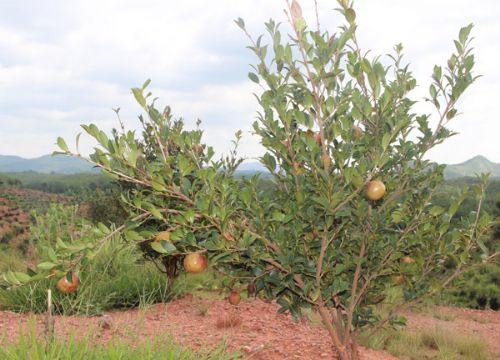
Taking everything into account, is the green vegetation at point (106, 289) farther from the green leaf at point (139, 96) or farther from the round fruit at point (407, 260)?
the green leaf at point (139, 96)

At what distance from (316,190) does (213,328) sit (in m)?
3.30

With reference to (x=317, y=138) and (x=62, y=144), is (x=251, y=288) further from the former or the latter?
(x=62, y=144)

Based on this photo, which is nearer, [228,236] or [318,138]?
[228,236]

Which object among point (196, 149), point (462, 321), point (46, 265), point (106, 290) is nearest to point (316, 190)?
point (196, 149)

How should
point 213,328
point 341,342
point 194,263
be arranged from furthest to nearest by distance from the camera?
point 213,328 → point 341,342 → point 194,263

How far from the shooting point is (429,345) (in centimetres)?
741

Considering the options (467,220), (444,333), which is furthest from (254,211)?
(444,333)

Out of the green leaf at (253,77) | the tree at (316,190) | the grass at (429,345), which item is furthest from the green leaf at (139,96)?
the grass at (429,345)

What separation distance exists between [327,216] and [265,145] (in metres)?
0.66

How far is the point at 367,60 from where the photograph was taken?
126 inches

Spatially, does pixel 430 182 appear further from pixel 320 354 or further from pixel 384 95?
pixel 320 354

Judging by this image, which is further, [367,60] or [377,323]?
[377,323]

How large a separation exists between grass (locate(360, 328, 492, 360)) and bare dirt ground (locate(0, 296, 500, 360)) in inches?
17.0

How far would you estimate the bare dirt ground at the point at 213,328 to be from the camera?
4777 mm
